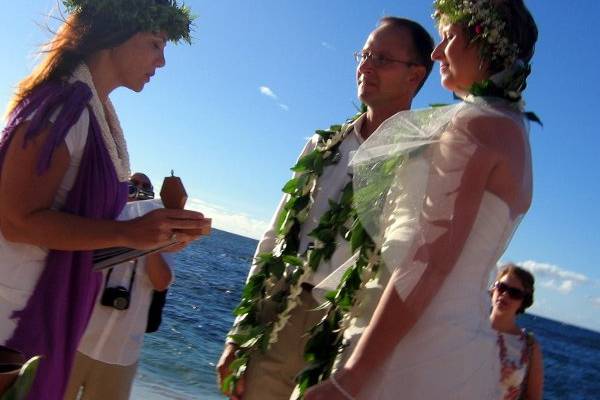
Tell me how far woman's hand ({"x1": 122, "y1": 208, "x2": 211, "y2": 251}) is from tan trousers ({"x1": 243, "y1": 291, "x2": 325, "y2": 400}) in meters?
0.72

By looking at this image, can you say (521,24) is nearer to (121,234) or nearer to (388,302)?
(388,302)

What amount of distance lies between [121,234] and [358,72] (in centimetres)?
140

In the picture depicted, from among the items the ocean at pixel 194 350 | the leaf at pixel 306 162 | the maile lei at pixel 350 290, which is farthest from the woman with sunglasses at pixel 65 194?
the ocean at pixel 194 350

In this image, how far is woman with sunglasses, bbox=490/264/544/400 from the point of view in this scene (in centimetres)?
409

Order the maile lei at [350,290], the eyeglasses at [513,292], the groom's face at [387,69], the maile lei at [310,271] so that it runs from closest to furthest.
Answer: the maile lei at [350,290] < the maile lei at [310,271] < the groom's face at [387,69] < the eyeglasses at [513,292]

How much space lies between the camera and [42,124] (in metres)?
1.89

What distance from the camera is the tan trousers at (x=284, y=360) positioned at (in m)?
2.57

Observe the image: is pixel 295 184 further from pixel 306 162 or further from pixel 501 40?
pixel 501 40

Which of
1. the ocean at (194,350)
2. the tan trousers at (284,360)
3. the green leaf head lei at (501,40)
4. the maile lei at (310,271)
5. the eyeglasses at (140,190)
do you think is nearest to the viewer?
the green leaf head lei at (501,40)

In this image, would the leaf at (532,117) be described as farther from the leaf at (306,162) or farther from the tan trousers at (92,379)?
the tan trousers at (92,379)

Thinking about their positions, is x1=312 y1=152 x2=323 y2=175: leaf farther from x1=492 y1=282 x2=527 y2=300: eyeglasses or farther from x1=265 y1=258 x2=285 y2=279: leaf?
x1=492 y1=282 x2=527 y2=300: eyeglasses

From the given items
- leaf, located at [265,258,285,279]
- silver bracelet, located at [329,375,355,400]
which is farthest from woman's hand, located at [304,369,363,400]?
leaf, located at [265,258,285,279]

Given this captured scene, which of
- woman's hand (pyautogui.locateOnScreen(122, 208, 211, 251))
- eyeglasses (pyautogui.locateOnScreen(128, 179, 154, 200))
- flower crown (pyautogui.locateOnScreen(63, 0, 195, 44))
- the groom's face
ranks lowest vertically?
woman's hand (pyautogui.locateOnScreen(122, 208, 211, 251))

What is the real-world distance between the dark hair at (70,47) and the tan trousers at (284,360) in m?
1.21
